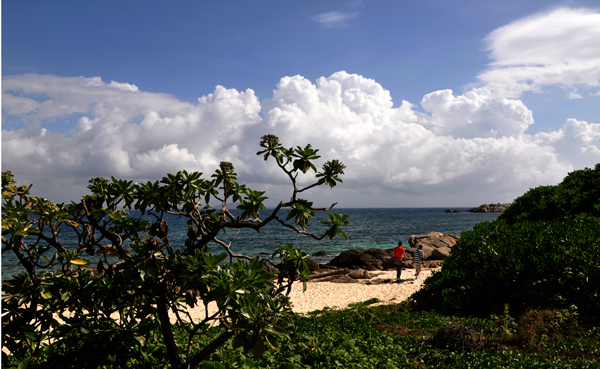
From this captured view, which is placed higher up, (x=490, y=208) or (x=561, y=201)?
(x=561, y=201)

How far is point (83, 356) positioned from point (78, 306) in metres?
0.53

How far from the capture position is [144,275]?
319cm

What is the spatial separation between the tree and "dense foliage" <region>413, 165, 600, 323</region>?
711 cm

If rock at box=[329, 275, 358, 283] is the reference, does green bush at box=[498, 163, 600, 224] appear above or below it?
above

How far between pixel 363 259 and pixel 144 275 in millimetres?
25487

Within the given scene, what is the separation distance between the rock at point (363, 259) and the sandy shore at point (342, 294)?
7.32 meters

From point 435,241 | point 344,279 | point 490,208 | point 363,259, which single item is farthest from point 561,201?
point 490,208

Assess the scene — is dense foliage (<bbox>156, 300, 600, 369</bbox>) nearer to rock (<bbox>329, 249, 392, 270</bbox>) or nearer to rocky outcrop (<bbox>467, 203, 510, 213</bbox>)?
rock (<bbox>329, 249, 392, 270</bbox>)

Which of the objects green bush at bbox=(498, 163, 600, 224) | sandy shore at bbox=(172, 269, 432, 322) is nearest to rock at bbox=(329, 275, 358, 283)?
sandy shore at bbox=(172, 269, 432, 322)

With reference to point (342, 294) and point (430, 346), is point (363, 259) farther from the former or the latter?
point (430, 346)

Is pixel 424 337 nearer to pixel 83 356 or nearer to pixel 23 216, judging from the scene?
pixel 83 356

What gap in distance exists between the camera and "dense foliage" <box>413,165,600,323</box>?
8.13m

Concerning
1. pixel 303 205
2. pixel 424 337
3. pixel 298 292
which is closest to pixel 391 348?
pixel 424 337

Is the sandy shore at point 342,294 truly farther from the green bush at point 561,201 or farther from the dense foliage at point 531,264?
the green bush at point 561,201
